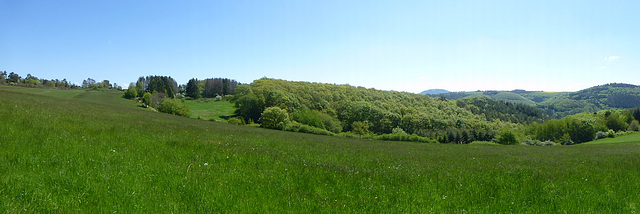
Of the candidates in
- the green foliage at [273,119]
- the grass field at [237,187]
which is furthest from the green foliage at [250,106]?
the grass field at [237,187]

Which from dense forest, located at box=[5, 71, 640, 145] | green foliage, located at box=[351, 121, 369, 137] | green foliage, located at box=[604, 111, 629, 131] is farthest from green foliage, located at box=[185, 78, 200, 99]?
green foliage, located at box=[604, 111, 629, 131]

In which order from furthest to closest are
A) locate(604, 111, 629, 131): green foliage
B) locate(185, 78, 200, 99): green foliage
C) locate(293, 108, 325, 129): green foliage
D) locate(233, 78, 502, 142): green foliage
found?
locate(185, 78, 200, 99): green foliage < locate(604, 111, 629, 131): green foliage < locate(233, 78, 502, 142): green foliage < locate(293, 108, 325, 129): green foliage

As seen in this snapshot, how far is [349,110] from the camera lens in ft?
412

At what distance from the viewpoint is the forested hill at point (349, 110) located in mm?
97750

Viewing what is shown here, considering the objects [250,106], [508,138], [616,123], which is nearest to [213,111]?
[250,106]

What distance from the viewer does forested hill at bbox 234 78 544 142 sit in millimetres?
97750

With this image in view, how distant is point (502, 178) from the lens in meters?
8.63

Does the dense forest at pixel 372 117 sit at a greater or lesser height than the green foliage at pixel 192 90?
lesser

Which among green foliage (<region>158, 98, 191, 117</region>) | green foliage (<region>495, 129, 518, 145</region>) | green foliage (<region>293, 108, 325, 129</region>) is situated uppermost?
green foliage (<region>158, 98, 191, 117</region>)

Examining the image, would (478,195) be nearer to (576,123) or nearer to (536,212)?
(536,212)

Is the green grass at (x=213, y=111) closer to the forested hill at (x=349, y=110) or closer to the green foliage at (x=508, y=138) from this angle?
the forested hill at (x=349, y=110)

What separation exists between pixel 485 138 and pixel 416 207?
141883 millimetres

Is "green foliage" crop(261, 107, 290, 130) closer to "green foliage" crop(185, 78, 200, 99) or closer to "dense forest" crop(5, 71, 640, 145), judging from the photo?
"dense forest" crop(5, 71, 640, 145)

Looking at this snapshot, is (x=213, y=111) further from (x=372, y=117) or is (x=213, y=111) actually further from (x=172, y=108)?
(x=372, y=117)
